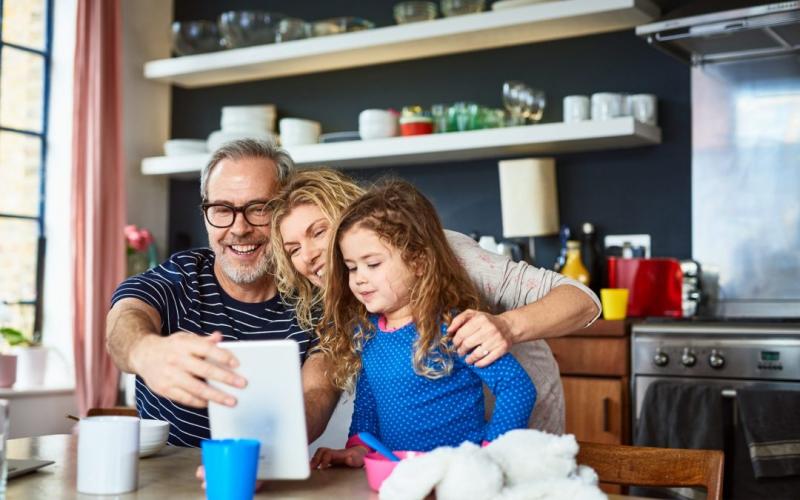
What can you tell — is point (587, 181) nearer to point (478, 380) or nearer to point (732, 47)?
point (732, 47)

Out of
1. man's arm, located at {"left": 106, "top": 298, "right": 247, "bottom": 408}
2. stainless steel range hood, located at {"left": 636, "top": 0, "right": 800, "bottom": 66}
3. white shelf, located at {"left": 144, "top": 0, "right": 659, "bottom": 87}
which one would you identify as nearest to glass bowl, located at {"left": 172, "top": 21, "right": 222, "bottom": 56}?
white shelf, located at {"left": 144, "top": 0, "right": 659, "bottom": 87}

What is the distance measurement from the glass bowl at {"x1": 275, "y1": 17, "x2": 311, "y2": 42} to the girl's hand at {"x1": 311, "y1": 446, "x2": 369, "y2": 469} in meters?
3.37

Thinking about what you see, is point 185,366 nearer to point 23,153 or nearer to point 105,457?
point 105,457

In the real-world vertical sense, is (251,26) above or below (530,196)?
above

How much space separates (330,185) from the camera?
1.95m

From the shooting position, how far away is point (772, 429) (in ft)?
10.1

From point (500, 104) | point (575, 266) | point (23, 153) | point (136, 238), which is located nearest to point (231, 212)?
point (575, 266)

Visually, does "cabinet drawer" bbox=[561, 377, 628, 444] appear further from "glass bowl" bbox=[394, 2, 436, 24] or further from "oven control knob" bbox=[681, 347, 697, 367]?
"glass bowl" bbox=[394, 2, 436, 24]

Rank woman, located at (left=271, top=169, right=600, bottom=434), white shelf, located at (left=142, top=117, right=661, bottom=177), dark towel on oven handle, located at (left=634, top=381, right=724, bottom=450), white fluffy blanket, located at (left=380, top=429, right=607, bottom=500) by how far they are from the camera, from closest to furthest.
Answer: white fluffy blanket, located at (left=380, top=429, right=607, bottom=500)
woman, located at (left=271, top=169, right=600, bottom=434)
dark towel on oven handle, located at (left=634, top=381, right=724, bottom=450)
white shelf, located at (left=142, top=117, right=661, bottom=177)

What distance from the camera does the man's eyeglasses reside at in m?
2.10

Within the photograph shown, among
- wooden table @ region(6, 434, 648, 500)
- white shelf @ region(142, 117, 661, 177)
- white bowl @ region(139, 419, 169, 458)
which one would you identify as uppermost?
white shelf @ region(142, 117, 661, 177)

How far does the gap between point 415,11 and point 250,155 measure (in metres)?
2.37

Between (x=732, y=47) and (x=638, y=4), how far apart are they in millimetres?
441

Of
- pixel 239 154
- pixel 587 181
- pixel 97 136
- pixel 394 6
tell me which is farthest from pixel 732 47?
pixel 97 136
